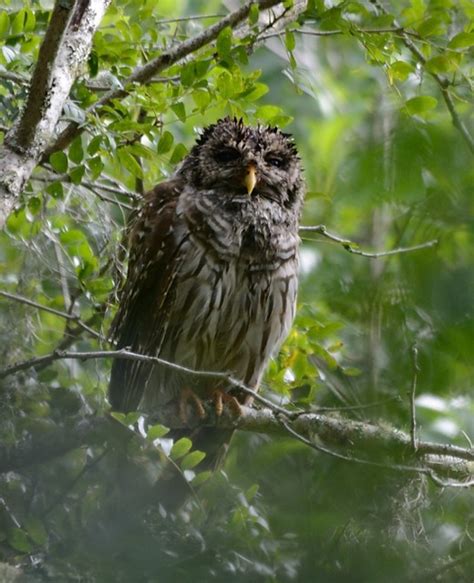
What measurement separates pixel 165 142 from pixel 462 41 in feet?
3.36

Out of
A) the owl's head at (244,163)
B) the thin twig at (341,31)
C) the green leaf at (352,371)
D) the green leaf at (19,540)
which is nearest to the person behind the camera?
the green leaf at (352,371)

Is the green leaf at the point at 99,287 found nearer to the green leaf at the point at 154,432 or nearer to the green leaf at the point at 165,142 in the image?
the green leaf at the point at 165,142

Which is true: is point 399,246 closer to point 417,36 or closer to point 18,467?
point 18,467

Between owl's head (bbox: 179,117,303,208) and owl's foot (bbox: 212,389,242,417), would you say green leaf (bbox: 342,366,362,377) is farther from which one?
owl's head (bbox: 179,117,303,208)

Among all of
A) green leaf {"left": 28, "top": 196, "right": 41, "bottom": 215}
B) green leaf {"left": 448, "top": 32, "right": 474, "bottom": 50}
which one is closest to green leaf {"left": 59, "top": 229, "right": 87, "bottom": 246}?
green leaf {"left": 28, "top": 196, "right": 41, "bottom": 215}

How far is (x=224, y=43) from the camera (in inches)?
128

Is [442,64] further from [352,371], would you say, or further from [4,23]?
[352,371]

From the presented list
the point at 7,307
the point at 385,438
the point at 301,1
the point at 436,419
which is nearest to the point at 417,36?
the point at 301,1

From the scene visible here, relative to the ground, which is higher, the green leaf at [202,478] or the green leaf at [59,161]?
the green leaf at [59,161]

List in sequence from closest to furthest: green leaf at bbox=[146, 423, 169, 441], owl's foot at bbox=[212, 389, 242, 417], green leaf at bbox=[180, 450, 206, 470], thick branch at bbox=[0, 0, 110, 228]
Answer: thick branch at bbox=[0, 0, 110, 228] → green leaf at bbox=[146, 423, 169, 441] → green leaf at bbox=[180, 450, 206, 470] → owl's foot at bbox=[212, 389, 242, 417]

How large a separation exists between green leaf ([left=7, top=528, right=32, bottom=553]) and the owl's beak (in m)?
2.41

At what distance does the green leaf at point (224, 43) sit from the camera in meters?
3.24

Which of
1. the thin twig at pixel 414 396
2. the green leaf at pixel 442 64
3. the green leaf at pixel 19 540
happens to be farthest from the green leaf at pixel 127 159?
the thin twig at pixel 414 396

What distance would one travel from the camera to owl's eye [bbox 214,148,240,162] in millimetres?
4137
